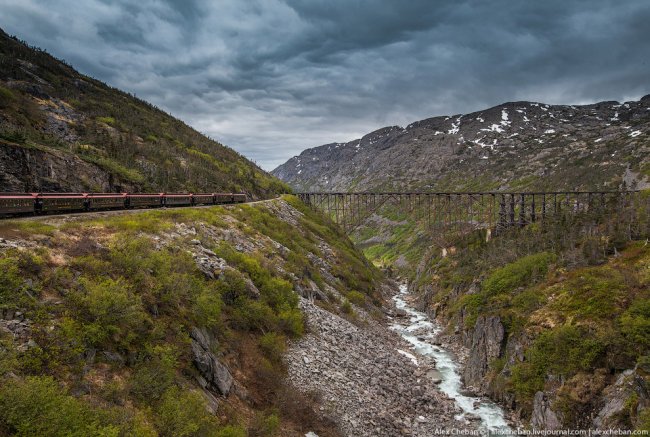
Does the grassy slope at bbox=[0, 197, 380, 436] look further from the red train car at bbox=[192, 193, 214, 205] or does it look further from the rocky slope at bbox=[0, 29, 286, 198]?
the rocky slope at bbox=[0, 29, 286, 198]

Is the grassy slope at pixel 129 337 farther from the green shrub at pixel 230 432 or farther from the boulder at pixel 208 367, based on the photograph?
the boulder at pixel 208 367

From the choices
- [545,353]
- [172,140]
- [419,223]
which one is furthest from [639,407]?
[419,223]

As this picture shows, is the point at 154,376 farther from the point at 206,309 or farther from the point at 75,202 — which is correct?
the point at 75,202

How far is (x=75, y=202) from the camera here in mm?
25172

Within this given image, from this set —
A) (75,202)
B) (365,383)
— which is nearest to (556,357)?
(365,383)

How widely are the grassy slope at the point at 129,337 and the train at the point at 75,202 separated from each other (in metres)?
2.85

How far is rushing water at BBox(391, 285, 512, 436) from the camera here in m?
26.1

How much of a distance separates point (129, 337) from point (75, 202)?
54.1ft

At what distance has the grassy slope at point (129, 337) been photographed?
9.65m

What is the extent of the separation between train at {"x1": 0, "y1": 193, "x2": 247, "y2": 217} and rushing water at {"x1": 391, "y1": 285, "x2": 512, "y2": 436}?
2856cm

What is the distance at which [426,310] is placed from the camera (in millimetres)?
62188

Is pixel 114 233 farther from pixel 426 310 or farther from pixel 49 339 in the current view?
pixel 426 310

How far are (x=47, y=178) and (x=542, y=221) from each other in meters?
74.3

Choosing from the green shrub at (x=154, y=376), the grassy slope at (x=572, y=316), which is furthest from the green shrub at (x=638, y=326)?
the green shrub at (x=154, y=376)
